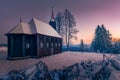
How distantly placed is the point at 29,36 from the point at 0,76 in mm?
15772

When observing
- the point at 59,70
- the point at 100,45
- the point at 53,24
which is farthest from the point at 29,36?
Result: the point at 100,45

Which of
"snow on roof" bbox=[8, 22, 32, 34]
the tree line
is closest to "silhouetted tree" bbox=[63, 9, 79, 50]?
the tree line

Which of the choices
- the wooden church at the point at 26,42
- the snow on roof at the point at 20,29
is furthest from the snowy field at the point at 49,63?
the snow on roof at the point at 20,29

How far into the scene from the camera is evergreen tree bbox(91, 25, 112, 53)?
54938mm

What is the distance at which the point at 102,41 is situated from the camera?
55625 millimetres

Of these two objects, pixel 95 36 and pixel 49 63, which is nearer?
pixel 49 63

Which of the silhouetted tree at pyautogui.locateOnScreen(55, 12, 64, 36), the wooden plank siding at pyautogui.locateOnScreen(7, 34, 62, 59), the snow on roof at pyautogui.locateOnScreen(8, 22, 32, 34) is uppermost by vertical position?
the silhouetted tree at pyautogui.locateOnScreen(55, 12, 64, 36)

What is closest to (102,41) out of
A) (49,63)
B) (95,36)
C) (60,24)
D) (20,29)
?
(95,36)

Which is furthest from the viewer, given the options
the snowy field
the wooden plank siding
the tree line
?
the tree line

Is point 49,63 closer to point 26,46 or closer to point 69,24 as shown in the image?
point 26,46

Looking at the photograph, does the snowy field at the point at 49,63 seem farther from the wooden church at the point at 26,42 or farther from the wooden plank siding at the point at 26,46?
the wooden church at the point at 26,42

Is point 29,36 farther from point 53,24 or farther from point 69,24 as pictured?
point 69,24

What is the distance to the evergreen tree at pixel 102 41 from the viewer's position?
54.9 m

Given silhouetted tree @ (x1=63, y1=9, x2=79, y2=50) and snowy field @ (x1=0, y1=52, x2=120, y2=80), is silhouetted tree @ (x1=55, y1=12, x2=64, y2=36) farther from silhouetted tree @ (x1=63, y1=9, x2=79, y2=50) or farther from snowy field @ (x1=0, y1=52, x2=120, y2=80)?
snowy field @ (x1=0, y1=52, x2=120, y2=80)
